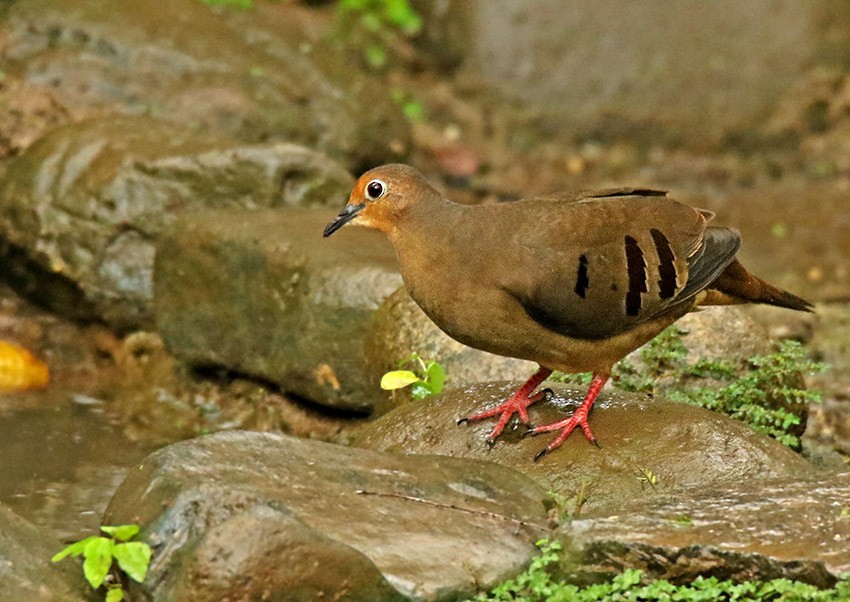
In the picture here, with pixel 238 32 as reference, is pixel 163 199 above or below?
below

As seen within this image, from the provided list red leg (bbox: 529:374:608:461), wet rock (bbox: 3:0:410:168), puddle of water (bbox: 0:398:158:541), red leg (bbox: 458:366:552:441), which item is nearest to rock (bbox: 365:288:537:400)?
red leg (bbox: 458:366:552:441)

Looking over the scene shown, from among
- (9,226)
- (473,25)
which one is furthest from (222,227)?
(473,25)

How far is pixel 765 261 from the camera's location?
29.6ft

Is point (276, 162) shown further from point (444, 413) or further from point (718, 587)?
point (718, 587)

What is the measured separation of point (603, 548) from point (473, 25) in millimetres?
7895

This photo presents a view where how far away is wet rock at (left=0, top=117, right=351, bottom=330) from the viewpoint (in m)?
7.33

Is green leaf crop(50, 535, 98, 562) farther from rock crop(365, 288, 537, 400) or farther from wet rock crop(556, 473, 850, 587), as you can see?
rock crop(365, 288, 537, 400)

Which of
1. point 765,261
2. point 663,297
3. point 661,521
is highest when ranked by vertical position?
point 663,297

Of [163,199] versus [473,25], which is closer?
[163,199]

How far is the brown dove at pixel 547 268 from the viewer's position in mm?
4496

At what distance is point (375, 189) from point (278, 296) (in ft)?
6.55

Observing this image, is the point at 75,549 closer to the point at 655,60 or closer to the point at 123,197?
the point at 123,197

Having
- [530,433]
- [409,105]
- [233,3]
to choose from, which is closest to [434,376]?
[530,433]

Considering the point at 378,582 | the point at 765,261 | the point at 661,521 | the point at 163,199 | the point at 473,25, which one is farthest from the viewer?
the point at 473,25
